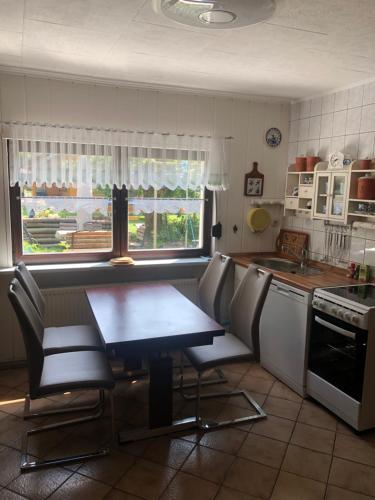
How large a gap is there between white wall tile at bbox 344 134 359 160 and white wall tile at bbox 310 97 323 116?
453 millimetres

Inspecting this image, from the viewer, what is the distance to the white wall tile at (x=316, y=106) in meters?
3.51

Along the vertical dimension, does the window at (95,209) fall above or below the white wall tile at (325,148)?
below

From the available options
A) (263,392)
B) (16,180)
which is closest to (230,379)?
(263,392)

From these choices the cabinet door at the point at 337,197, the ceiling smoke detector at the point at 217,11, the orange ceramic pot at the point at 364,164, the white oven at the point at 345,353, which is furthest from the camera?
the cabinet door at the point at 337,197

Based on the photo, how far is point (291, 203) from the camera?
367 centimetres

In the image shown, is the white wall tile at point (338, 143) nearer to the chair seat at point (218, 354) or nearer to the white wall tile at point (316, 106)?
the white wall tile at point (316, 106)

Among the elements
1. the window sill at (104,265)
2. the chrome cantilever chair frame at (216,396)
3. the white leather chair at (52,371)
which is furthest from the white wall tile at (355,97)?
the white leather chair at (52,371)

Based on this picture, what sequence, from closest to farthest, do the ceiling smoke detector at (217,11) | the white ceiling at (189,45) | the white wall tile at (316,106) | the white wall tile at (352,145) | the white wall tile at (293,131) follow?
the ceiling smoke detector at (217,11) → the white ceiling at (189,45) → the white wall tile at (352,145) → the white wall tile at (316,106) → the white wall tile at (293,131)

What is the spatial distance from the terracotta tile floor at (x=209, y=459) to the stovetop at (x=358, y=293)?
81 cm

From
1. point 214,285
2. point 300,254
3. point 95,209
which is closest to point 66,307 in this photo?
point 95,209

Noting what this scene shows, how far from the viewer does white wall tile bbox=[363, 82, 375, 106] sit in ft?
9.77

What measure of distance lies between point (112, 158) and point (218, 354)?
1.84 meters

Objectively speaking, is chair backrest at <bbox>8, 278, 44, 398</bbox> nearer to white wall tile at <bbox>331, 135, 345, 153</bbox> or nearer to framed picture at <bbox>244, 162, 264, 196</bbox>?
framed picture at <bbox>244, 162, 264, 196</bbox>

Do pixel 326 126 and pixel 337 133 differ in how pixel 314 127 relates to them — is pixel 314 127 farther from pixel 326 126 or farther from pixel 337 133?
pixel 337 133
